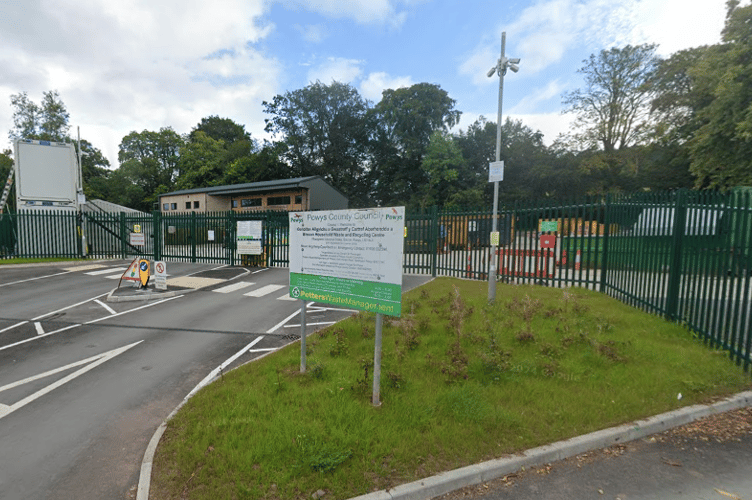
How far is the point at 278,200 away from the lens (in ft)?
139

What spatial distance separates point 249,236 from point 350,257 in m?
13.2

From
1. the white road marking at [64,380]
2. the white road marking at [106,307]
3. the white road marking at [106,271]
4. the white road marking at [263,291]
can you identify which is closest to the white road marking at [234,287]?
the white road marking at [263,291]

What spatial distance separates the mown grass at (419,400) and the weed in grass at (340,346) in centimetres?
2

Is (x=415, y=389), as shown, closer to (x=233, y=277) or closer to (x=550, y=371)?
(x=550, y=371)

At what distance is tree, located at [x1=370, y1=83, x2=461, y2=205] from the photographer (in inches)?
2124

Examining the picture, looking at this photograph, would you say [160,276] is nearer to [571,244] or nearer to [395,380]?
[395,380]

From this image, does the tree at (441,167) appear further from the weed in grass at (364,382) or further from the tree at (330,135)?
the weed in grass at (364,382)

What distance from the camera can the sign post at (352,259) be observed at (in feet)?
13.1

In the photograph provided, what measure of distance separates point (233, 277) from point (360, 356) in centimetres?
1010

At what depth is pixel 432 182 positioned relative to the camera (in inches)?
1854

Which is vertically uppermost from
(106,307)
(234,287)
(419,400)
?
(419,400)

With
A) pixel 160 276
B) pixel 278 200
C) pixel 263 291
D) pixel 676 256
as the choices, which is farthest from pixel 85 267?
pixel 278 200

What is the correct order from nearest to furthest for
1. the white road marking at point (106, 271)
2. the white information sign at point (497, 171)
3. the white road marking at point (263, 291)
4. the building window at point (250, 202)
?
the white information sign at point (497, 171) → the white road marking at point (263, 291) → the white road marking at point (106, 271) → the building window at point (250, 202)

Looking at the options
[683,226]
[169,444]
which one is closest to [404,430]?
[169,444]
